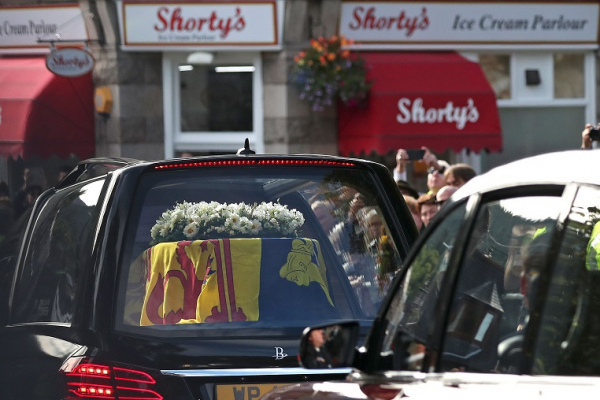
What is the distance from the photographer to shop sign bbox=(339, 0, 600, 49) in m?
15.6

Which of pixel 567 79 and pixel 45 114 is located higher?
pixel 567 79

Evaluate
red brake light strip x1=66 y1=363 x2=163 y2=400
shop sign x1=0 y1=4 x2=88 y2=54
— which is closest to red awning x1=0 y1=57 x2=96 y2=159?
shop sign x1=0 y1=4 x2=88 y2=54

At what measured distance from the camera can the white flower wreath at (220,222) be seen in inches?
176

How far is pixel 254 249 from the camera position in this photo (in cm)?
448

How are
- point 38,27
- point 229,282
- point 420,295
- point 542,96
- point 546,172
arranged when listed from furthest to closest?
point 542,96 → point 38,27 → point 229,282 → point 420,295 → point 546,172

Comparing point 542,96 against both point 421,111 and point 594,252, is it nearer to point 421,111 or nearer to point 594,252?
point 421,111

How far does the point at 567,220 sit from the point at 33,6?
557 inches

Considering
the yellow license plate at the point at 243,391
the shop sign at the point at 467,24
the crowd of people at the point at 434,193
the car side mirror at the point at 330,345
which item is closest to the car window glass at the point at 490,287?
the car side mirror at the point at 330,345

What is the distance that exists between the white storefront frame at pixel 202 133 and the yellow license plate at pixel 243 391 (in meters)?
11.2

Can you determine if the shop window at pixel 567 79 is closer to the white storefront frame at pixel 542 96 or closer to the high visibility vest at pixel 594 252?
the white storefront frame at pixel 542 96

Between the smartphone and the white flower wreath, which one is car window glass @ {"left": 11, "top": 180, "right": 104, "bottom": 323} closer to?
the white flower wreath

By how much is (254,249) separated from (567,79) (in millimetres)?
12549

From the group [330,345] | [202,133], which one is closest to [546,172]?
[330,345]

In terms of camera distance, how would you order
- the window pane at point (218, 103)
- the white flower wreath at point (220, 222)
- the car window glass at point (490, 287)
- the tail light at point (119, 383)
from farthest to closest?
the window pane at point (218, 103) → the white flower wreath at point (220, 222) → the tail light at point (119, 383) → the car window glass at point (490, 287)
